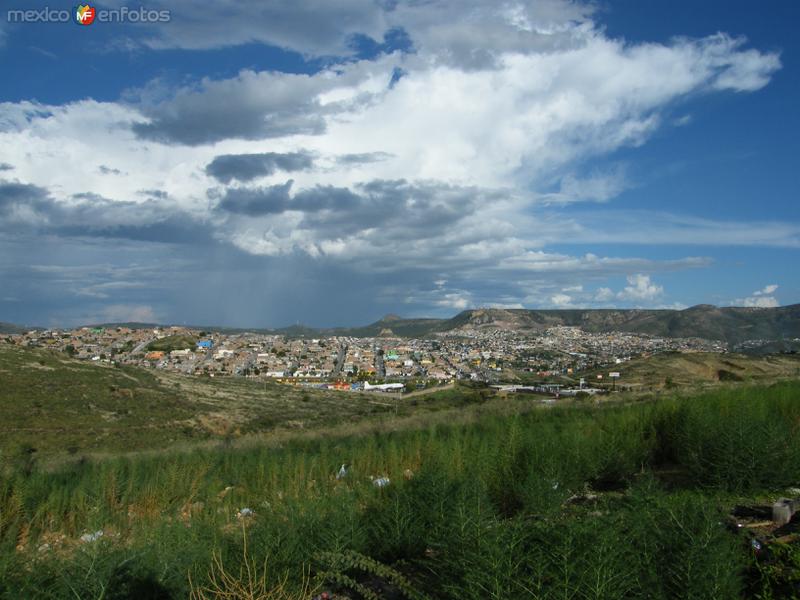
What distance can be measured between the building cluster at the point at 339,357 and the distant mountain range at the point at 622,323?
6.88 meters

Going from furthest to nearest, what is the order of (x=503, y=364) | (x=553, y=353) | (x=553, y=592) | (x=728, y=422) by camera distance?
(x=553, y=353), (x=503, y=364), (x=728, y=422), (x=553, y=592)

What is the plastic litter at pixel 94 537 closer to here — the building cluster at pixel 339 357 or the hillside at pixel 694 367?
the hillside at pixel 694 367

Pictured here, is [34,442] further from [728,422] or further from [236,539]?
[728,422]

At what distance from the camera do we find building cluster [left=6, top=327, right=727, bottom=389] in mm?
61562

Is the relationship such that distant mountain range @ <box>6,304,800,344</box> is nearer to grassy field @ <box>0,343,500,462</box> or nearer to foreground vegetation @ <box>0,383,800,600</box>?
grassy field @ <box>0,343,500,462</box>

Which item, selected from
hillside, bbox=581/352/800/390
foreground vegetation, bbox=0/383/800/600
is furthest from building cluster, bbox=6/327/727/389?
foreground vegetation, bbox=0/383/800/600

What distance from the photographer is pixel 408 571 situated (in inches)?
198

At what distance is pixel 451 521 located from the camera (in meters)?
4.34

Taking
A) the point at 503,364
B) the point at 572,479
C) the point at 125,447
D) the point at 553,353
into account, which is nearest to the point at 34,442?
the point at 125,447

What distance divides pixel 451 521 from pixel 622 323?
464ft

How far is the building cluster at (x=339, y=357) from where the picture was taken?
6156 centimetres

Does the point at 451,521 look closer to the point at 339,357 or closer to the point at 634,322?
the point at 339,357

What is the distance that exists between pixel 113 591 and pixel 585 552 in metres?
3.10

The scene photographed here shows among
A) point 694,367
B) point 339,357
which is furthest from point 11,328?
point 694,367
